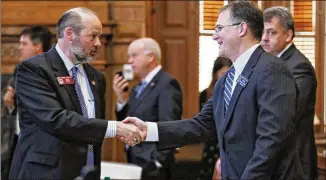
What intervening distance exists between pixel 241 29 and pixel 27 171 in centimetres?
140

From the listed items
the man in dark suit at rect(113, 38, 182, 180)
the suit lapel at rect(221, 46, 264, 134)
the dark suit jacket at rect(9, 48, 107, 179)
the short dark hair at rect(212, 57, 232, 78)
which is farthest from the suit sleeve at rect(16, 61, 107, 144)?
the short dark hair at rect(212, 57, 232, 78)

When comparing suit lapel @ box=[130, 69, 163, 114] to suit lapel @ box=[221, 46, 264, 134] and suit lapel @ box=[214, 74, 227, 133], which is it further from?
suit lapel @ box=[221, 46, 264, 134]

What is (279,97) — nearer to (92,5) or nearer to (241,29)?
(241,29)

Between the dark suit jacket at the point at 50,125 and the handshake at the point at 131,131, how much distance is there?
109 mm

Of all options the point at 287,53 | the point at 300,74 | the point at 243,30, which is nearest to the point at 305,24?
the point at 287,53

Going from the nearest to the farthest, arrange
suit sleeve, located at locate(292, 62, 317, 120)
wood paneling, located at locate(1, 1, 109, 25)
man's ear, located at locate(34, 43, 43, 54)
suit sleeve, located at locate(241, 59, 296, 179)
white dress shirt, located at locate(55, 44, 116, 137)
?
suit sleeve, located at locate(241, 59, 296, 179), white dress shirt, located at locate(55, 44, 116, 137), suit sleeve, located at locate(292, 62, 317, 120), man's ear, located at locate(34, 43, 43, 54), wood paneling, located at locate(1, 1, 109, 25)

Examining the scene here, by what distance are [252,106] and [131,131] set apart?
833 millimetres

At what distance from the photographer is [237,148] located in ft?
11.0

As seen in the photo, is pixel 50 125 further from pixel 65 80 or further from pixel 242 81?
pixel 242 81

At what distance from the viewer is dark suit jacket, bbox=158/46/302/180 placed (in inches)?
125

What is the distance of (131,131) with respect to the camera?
3916mm

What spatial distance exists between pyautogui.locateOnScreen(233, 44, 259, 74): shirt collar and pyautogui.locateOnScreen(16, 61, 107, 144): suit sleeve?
80cm

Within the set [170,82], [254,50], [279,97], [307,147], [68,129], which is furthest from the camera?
[170,82]

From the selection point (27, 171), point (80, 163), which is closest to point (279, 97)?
point (80, 163)
